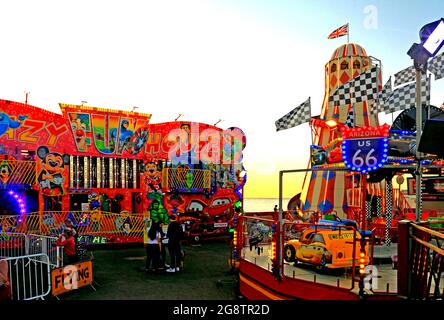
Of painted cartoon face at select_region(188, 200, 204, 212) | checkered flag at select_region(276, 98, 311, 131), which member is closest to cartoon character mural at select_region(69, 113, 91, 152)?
painted cartoon face at select_region(188, 200, 204, 212)

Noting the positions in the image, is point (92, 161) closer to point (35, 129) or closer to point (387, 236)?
point (35, 129)

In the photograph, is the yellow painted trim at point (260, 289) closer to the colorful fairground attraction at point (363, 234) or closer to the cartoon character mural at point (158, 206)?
the colorful fairground attraction at point (363, 234)

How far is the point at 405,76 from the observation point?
543 inches

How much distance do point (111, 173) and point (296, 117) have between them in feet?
34.2

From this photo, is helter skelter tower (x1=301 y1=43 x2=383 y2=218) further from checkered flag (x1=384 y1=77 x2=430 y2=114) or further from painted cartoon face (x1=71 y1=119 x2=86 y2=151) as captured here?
painted cartoon face (x1=71 y1=119 x2=86 y2=151)

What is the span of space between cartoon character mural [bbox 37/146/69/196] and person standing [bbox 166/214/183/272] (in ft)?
27.4

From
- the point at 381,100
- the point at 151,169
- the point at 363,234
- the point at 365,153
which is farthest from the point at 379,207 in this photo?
the point at 151,169

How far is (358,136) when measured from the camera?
864 cm

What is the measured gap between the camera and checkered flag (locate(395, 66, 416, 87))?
1354 centimetres

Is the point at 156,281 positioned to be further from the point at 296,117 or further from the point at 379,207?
the point at 379,207

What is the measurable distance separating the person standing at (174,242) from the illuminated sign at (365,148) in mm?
5305

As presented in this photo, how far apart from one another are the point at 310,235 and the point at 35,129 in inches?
541
